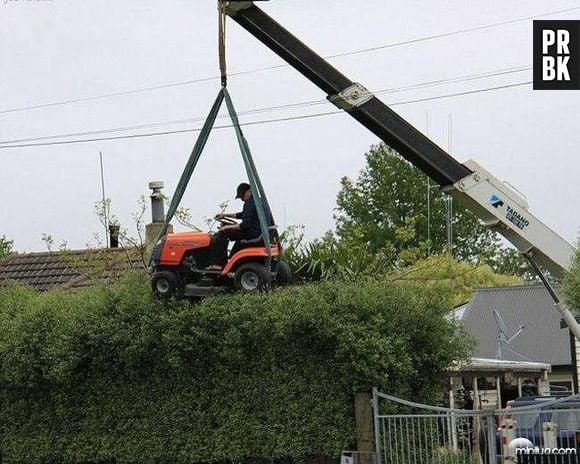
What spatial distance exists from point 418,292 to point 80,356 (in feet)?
16.5

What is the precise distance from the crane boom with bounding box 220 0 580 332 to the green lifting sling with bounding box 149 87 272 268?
132cm

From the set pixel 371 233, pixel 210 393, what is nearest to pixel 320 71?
pixel 210 393

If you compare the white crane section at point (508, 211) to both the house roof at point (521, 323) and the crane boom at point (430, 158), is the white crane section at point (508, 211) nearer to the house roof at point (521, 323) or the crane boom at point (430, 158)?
the crane boom at point (430, 158)

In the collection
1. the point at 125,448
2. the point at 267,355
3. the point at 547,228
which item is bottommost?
the point at 125,448

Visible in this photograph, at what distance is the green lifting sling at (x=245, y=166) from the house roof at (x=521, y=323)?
2031cm

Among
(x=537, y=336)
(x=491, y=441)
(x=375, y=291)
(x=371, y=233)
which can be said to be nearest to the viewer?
(x=491, y=441)

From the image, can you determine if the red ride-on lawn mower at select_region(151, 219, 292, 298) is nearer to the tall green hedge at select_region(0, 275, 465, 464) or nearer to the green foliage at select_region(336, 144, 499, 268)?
the tall green hedge at select_region(0, 275, 465, 464)

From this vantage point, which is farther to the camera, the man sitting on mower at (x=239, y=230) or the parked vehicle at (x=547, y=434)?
the man sitting on mower at (x=239, y=230)

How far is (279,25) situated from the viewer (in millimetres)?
17000

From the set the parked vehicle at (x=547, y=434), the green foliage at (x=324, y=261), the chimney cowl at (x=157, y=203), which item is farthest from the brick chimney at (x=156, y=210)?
the parked vehicle at (x=547, y=434)

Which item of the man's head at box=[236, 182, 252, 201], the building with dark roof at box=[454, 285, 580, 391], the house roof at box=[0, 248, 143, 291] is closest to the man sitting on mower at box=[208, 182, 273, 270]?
the man's head at box=[236, 182, 252, 201]

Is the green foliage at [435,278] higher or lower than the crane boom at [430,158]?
lower

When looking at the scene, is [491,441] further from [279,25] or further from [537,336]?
[537,336]

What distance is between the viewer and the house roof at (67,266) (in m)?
22.7
